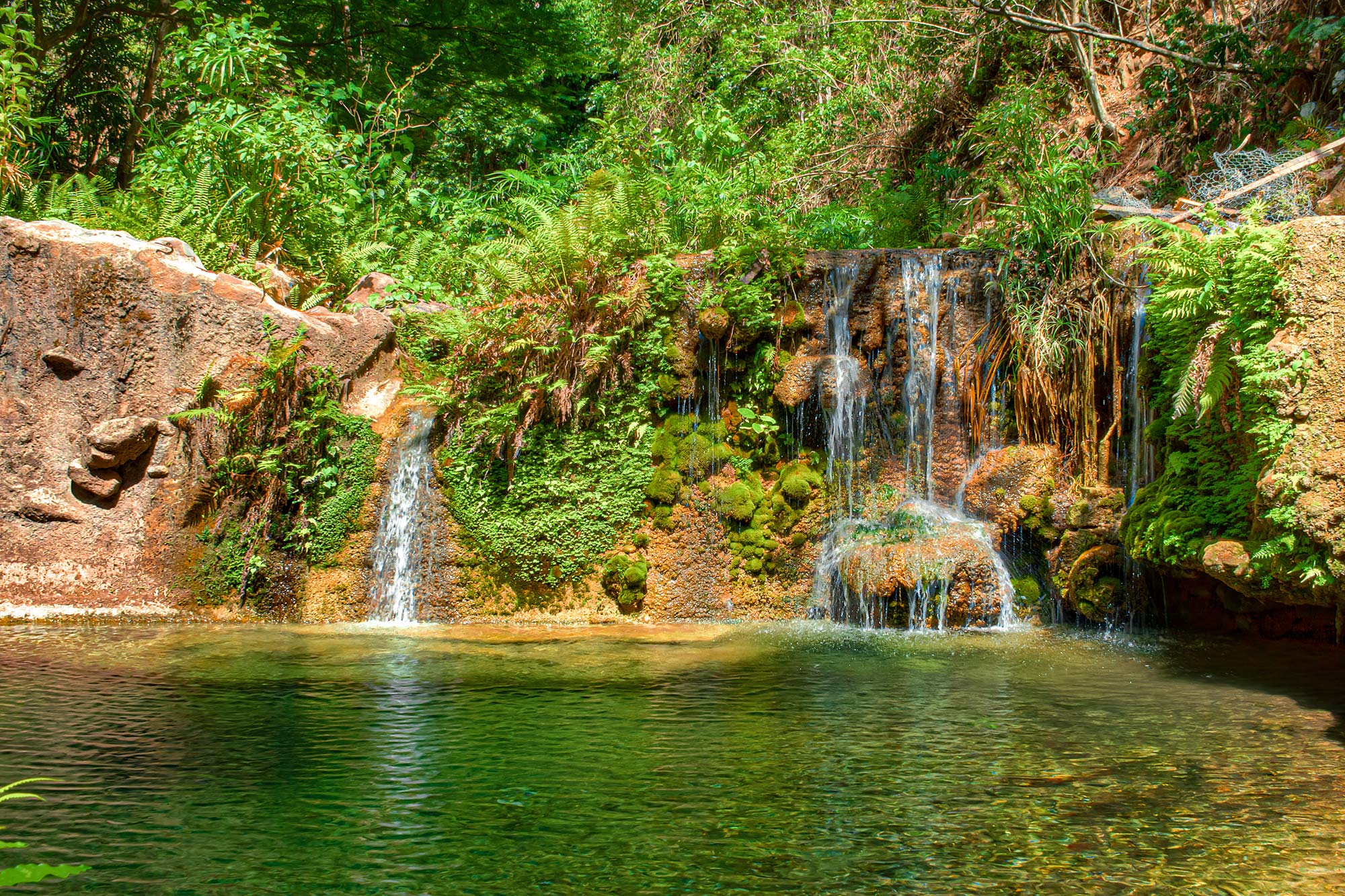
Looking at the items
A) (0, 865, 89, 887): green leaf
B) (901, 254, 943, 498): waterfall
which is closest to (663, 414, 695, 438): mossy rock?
(901, 254, 943, 498): waterfall

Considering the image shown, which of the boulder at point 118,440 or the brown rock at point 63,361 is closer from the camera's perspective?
the boulder at point 118,440

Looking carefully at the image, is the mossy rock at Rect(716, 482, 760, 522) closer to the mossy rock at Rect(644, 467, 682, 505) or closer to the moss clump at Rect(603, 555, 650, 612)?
the mossy rock at Rect(644, 467, 682, 505)

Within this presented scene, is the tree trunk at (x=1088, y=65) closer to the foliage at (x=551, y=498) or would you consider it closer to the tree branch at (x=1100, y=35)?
the tree branch at (x=1100, y=35)

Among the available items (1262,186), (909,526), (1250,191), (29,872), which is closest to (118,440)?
(909,526)

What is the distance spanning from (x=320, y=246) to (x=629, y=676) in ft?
21.0

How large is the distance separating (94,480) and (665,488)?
15.5ft

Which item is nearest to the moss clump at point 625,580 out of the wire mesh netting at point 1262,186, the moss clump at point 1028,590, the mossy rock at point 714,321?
the mossy rock at point 714,321

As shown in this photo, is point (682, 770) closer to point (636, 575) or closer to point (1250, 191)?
point (636, 575)

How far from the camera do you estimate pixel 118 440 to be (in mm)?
8781

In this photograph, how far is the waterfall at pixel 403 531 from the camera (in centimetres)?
912

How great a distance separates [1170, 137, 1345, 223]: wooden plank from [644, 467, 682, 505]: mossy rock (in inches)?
179

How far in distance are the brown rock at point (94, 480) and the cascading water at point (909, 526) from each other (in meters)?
5.95

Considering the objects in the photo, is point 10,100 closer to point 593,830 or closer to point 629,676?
point 629,676

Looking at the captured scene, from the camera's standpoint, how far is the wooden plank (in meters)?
Result: 8.66
